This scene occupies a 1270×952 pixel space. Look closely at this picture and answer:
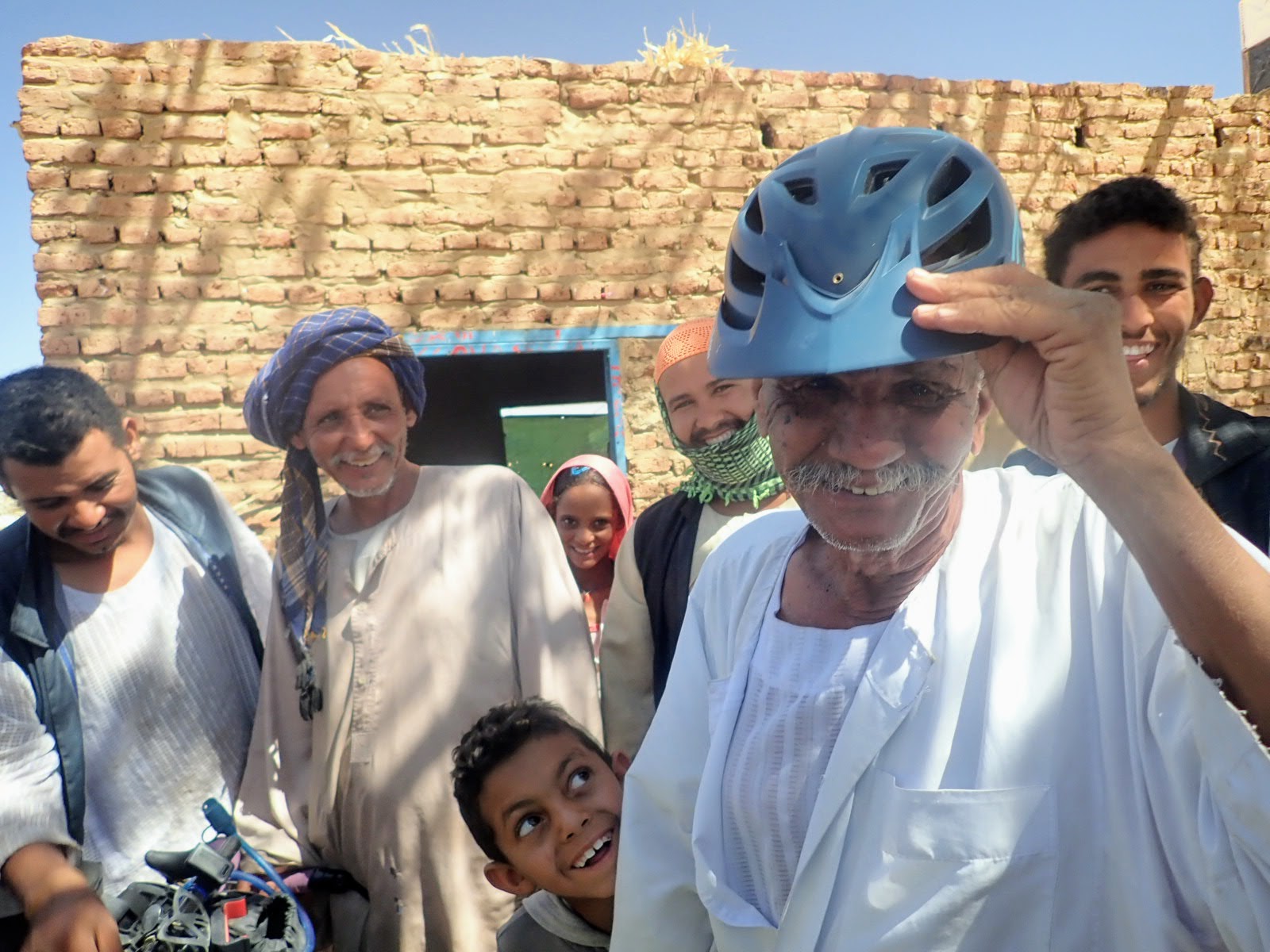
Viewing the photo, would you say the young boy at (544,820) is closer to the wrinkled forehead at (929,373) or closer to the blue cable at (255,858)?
the blue cable at (255,858)

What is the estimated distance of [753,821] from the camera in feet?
3.92

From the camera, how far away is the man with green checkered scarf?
7.91 ft

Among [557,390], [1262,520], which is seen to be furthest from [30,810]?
[557,390]

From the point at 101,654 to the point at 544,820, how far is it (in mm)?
1181

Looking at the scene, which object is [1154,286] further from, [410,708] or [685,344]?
[410,708]

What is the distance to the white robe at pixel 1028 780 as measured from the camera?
0.90m

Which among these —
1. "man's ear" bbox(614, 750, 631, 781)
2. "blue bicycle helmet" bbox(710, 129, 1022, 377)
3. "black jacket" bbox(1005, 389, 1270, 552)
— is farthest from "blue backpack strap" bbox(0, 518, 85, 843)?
"black jacket" bbox(1005, 389, 1270, 552)

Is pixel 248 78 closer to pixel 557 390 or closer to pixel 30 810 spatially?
pixel 30 810

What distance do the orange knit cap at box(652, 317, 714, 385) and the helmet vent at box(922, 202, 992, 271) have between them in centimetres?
140

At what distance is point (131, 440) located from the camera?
2635 mm

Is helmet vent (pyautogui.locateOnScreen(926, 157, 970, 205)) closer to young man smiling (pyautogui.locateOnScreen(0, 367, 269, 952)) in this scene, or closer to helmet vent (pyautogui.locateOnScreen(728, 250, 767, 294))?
helmet vent (pyautogui.locateOnScreen(728, 250, 767, 294))

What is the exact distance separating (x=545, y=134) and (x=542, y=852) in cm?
417

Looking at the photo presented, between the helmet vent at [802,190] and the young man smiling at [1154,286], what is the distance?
1162 millimetres

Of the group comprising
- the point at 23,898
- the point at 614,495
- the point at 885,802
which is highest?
the point at 614,495
